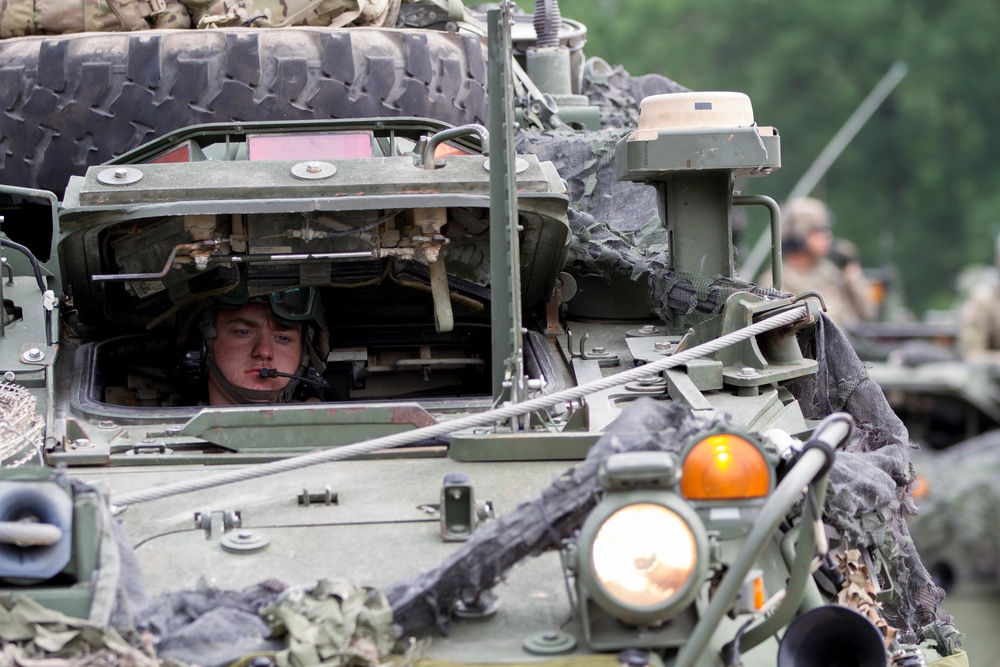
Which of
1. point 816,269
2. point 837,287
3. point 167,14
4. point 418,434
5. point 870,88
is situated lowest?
point 837,287

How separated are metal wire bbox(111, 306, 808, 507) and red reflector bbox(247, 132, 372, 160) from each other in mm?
1663

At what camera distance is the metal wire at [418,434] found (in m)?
4.22

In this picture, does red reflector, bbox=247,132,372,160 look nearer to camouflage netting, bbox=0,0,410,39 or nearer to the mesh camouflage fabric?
camouflage netting, bbox=0,0,410,39

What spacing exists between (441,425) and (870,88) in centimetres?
Answer: 2883

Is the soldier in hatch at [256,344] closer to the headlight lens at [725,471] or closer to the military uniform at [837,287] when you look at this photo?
the headlight lens at [725,471]

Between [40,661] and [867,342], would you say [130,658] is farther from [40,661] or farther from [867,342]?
[867,342]

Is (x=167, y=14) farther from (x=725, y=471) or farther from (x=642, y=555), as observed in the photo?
(x=642, y=555)

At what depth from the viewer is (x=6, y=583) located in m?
3.60

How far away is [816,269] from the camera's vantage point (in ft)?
58.0

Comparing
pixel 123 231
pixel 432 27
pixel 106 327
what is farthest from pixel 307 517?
pixel 432 27

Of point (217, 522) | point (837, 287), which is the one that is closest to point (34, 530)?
point (217, 522)

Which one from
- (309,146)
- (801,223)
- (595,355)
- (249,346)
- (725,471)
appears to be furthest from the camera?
(801,223)

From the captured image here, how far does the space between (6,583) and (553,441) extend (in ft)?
5.61

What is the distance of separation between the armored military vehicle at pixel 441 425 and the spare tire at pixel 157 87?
27cm
